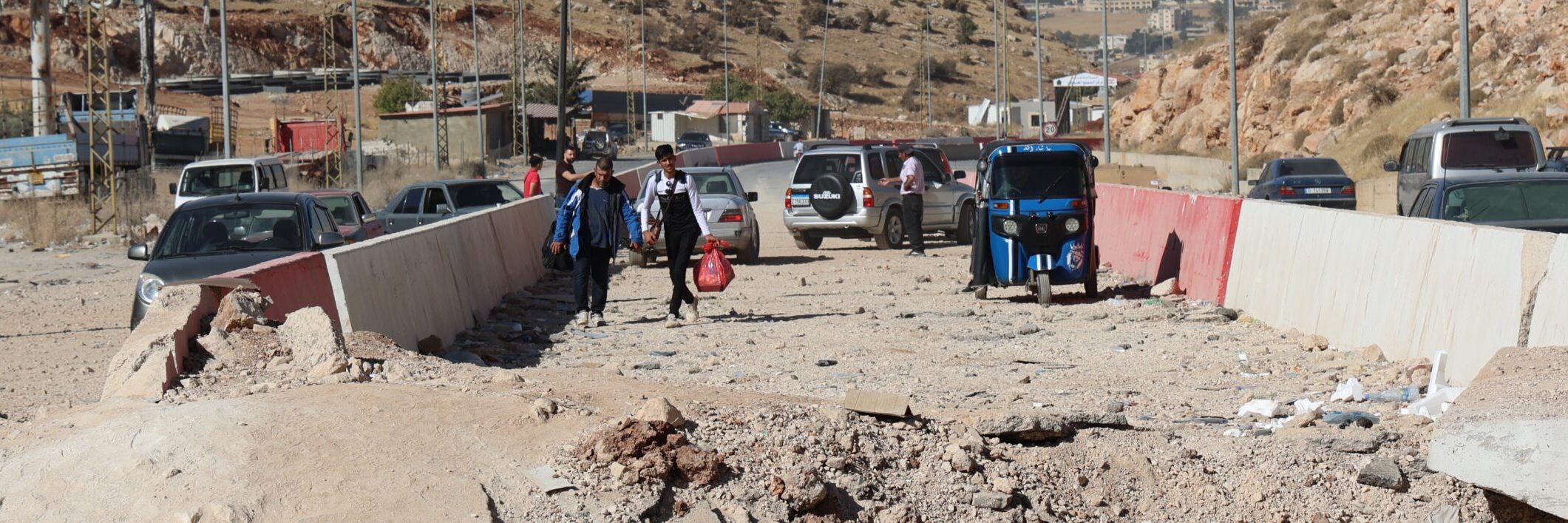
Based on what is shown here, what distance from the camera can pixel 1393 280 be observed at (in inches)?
437

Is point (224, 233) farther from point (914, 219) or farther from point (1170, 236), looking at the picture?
point (914, 219)

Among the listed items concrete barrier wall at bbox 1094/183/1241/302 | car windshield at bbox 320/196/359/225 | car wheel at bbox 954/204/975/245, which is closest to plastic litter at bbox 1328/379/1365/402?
concrete barrier wall at bbox 1094/183/1241/302

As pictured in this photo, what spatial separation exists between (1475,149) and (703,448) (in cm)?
1735

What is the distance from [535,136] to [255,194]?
80054 millimetres

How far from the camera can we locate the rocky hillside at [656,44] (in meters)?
118

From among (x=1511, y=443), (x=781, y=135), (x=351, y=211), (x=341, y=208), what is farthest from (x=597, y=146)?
(x=1511, y=443)

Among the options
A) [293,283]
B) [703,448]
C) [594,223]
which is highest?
[594,223]

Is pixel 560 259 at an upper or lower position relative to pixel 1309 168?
lower

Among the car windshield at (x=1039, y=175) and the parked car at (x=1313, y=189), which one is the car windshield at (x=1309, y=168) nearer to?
the parked car at (x=1313, y=189)

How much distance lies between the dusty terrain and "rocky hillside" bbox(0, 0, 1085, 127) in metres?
87.6

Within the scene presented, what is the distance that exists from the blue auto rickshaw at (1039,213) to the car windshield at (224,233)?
6816 mm

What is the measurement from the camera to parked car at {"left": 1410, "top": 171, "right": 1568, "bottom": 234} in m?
14.6

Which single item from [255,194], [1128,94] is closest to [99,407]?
[255,194]

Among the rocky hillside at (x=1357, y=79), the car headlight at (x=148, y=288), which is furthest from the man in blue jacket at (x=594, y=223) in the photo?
the rocky hillside at (x=1357, y=79)
